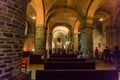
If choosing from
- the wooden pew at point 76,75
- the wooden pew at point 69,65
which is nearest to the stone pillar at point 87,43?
the wooden pew at point 69,65

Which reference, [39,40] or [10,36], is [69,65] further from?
[39,40]

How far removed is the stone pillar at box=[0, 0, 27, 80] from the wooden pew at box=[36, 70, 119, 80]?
1049mm

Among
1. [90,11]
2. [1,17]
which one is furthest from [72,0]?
[1,17]

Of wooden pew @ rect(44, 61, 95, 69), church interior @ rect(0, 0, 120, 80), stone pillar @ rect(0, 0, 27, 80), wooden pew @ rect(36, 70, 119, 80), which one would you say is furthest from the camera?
wooden pew @ rect(44, 61, 95, 69)

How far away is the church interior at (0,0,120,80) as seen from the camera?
289 centimetres

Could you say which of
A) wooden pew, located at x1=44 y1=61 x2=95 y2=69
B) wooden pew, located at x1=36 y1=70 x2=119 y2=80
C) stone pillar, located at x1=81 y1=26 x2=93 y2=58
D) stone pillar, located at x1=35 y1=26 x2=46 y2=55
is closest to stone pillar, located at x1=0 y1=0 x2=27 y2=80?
wooden pew, located at x1=36 y1=70 x2=119 y2=80

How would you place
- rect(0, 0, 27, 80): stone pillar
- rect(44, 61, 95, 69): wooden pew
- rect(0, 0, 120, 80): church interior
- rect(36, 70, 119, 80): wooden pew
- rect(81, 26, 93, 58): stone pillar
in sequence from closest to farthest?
rect(0, 0, 27, 80): stone pillar → rect(0, 0, 120, 80): church interior → rect(36, 70, 119, 80): wooden pew → rect(44, 61, 95, 69): wooden pew → rect(81, 26, 93, 58): stone pillar

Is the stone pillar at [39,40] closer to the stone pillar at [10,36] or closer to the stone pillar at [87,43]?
the stone pillar at [87,43]

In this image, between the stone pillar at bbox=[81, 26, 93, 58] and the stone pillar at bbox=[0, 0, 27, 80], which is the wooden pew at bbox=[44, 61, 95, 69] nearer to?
the stone pillar at bbox=[0, 0, 27, 80]

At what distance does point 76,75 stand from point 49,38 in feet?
56.5

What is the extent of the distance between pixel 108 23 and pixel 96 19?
2.44m

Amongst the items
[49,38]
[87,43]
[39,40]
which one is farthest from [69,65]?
[49,38]

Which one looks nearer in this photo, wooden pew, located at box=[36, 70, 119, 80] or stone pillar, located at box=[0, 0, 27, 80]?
stone pillar, located at box=[0, 0, 27, 80]

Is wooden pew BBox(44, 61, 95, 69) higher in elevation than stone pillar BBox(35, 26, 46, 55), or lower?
lower
